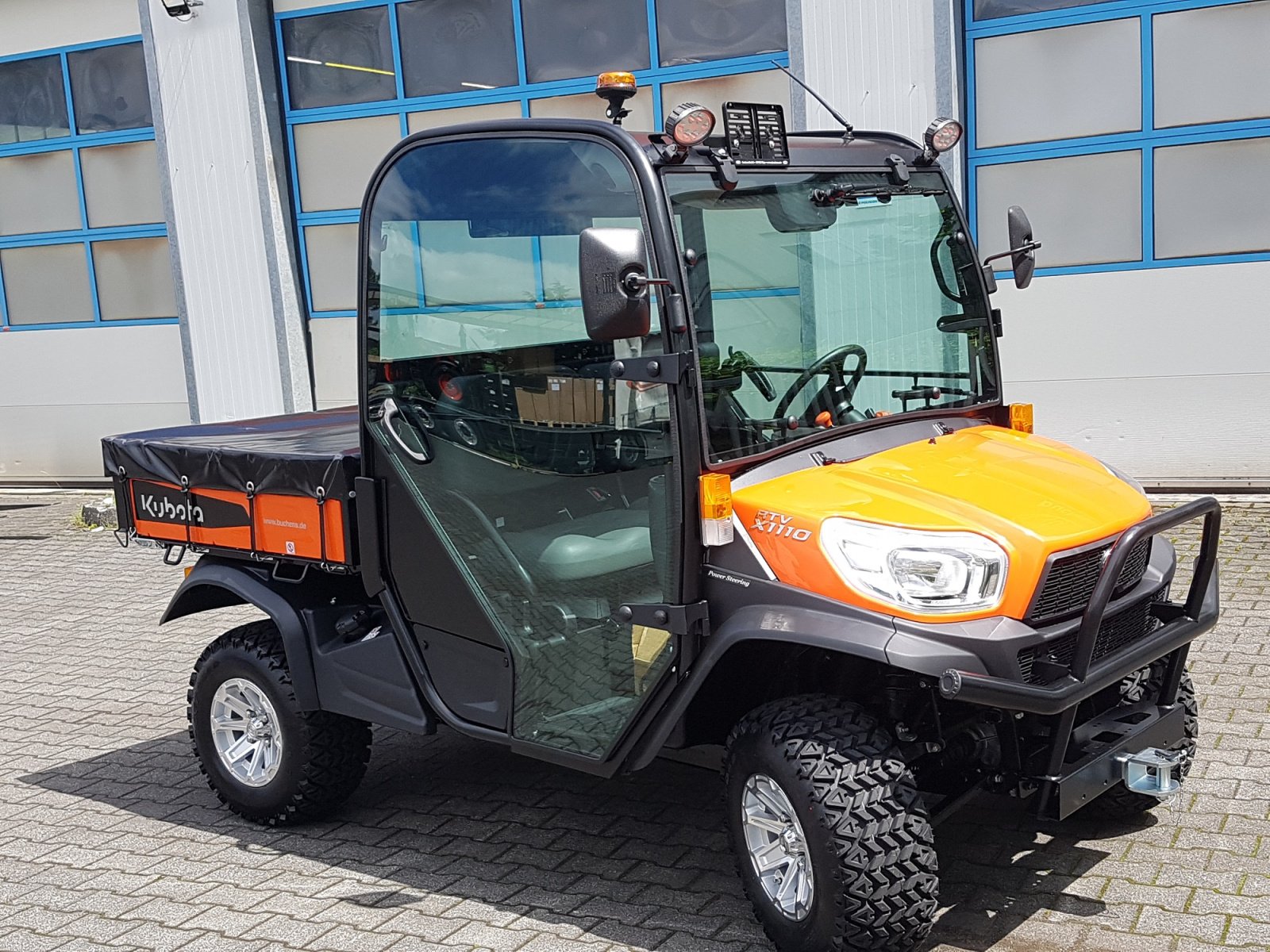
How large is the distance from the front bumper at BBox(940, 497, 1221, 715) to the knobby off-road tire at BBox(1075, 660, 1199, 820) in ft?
1.01

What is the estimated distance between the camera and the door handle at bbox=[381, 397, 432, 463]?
4.38 metres

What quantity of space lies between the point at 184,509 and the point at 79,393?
8.98 meters

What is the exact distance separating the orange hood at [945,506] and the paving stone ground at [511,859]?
1042mm

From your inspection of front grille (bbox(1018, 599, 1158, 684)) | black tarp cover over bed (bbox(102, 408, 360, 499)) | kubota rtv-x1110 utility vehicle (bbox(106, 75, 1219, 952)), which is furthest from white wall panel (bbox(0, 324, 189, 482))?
front grille (bbox(1018, 599, 1158, 684))

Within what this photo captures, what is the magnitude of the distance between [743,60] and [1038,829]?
23.3ft

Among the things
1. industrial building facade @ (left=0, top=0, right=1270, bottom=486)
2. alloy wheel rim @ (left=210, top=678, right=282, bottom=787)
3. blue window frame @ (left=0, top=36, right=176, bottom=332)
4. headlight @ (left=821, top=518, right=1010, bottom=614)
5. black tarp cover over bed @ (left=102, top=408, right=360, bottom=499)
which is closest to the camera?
headlight @ (left=821, top=518, right=1010, bottom=614)

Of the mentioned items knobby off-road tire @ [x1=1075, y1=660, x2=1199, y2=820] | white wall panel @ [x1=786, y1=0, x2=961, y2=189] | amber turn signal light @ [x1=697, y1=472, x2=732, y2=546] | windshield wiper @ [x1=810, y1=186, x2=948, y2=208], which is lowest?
knobby off-road tire @ [x1=1075, y1=660, x2=1199, y2=820]

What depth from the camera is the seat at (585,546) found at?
3908mm

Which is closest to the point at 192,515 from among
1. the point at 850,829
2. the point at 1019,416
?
the point at 850,829

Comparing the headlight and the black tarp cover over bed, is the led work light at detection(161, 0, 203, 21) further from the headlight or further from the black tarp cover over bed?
the headlight

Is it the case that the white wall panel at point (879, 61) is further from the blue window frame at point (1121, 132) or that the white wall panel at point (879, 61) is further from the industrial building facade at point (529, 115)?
the blue window frame at point (1121, 132)

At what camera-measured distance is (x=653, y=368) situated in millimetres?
3691

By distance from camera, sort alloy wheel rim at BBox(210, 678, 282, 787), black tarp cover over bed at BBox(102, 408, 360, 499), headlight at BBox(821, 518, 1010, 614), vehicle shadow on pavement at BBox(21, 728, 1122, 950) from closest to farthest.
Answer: headlight at BBox(821, 518, 1010, 614) → vehicle shadow on pavement at BBox(21, 728, 1122, 950) → black tarp cover over bed at BBox(102, 408, 360, 499) → alloy wheel rim at BBox(210, 678, 282, 787)

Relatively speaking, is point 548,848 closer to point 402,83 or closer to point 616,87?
point 616,87
